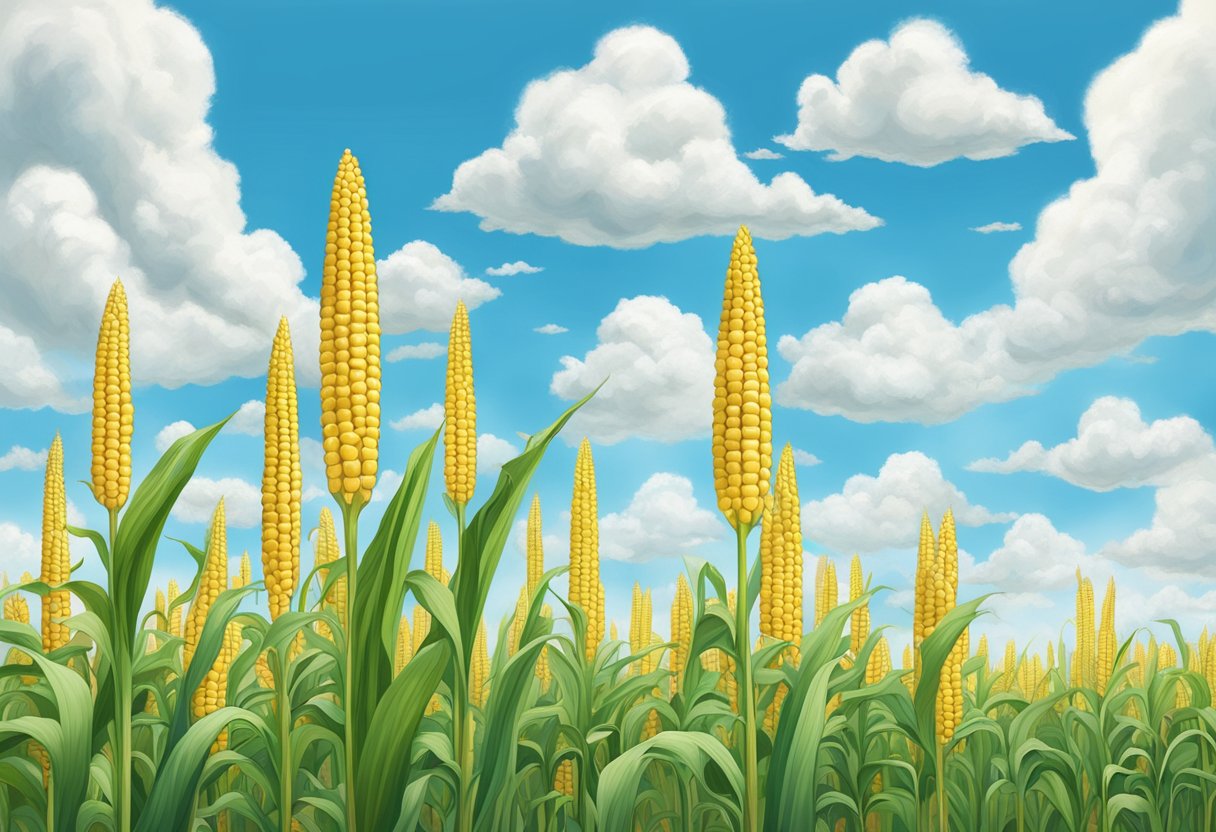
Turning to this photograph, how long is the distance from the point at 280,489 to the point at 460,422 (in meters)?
1.29

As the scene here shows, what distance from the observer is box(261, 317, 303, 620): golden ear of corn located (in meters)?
5.61

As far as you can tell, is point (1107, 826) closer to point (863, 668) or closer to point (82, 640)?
point (863, 668)

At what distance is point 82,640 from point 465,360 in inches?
125

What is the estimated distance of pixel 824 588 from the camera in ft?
31.4

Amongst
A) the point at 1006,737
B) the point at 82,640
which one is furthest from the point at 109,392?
the point at 1006,737

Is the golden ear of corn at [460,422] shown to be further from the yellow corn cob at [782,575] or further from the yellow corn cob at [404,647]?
the yellow corn cob at [404,647]

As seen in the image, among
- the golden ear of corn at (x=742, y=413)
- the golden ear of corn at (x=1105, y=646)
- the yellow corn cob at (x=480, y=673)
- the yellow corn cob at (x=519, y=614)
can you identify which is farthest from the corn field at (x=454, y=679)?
the golden ear of corn at (x=1105, y=646)

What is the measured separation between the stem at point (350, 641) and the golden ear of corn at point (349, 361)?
63mm

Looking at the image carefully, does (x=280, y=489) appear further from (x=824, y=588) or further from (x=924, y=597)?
(x=824, y=588)

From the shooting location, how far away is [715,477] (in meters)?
4.77

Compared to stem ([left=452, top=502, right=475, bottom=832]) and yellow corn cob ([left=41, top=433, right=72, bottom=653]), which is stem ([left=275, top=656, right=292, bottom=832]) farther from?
yellow corn cob ([left=41, top=433, right=72, bottom=653])

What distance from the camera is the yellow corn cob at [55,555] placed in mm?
7141

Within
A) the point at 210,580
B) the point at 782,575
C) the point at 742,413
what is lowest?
the point at 210,580

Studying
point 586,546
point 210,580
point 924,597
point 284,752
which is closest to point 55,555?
point 210,580
